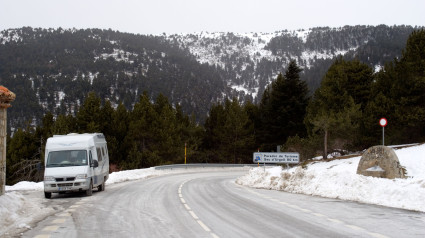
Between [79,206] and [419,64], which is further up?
[419,64]

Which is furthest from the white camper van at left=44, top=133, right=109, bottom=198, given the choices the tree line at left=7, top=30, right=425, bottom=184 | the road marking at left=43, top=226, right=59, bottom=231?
the tree line at left=7, top=30, right=425, bottom=184

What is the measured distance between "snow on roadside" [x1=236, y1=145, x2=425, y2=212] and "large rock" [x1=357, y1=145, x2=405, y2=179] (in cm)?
80

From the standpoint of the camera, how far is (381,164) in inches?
694

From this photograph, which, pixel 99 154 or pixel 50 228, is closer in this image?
pixel 50 228

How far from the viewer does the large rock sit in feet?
56.9

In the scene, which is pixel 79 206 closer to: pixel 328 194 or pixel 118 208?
pixel 118 208

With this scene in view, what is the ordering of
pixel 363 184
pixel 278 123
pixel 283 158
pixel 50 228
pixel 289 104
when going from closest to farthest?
pixel 50 228 → pixel 363 184 → pixel 283 158 → pixel 289 104 → pixel 278 123

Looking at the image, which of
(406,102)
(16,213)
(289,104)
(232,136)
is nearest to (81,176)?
(16,213)

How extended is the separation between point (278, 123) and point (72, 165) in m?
44.8

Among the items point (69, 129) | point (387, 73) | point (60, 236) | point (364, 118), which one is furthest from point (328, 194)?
point (69, 129)

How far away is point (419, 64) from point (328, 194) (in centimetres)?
2052

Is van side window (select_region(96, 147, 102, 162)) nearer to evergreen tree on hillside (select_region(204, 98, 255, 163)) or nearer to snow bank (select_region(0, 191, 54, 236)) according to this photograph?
snow bank (select_region(0, 191, 54, 236))

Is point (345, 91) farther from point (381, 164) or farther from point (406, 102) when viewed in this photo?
point (381, 164)

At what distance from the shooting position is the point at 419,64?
32.4m
